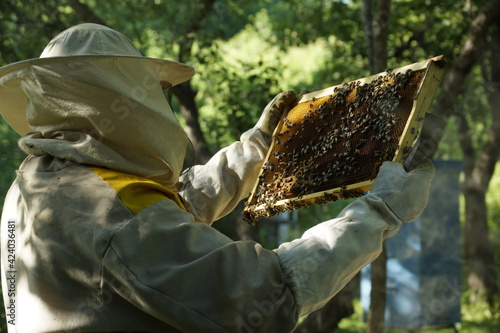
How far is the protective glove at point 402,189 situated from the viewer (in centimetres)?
223

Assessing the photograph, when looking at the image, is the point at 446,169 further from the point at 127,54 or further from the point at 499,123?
the point at 127,54

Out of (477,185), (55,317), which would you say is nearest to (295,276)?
(55,317)

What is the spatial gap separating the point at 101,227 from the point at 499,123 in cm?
1022

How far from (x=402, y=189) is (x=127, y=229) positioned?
101cm

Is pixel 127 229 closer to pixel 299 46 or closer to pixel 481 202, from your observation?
pixel 299 46

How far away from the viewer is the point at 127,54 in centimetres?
234

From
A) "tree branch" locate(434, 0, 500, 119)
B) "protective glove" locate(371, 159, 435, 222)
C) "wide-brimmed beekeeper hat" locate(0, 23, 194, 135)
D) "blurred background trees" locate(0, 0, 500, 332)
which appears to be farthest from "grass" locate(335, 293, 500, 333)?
"wide-brimmed beekeeper hat" locate(0, 23, 194, 135)

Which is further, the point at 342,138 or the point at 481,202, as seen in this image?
the point at 481,202

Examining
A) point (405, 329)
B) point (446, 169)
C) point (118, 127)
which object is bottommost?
point (405, 329)

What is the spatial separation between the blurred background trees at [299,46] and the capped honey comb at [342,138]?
2.48 meters

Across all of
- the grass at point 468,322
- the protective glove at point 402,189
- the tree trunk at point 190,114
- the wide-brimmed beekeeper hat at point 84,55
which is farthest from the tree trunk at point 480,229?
the wide-brimmed beekeeper hat at point 84,55

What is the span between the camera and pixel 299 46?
9.66m

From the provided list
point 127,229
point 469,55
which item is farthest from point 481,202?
point 127,229

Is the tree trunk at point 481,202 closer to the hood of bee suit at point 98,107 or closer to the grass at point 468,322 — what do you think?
the grass at point 468,322
